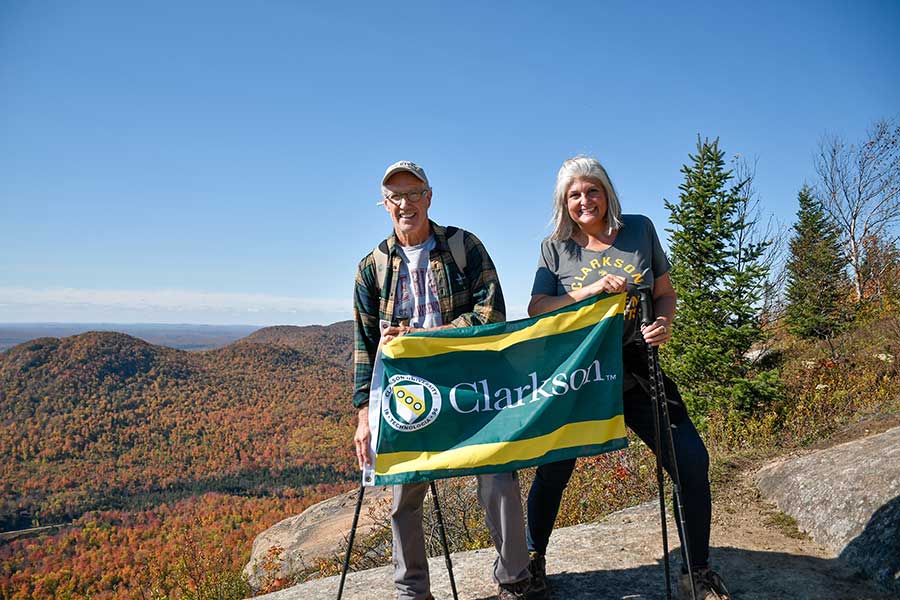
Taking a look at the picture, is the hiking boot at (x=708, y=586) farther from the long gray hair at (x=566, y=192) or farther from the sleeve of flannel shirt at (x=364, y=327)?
the sleeve of flannel shirt at (x=364, y=327)

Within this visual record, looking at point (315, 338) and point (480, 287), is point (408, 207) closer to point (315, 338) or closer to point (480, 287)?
point (480, 287)

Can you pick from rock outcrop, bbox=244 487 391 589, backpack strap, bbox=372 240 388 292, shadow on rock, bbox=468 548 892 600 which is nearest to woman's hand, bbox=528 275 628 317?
backpack strap, bbox=372 240 388 292

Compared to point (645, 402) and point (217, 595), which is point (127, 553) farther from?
point (645, 402)

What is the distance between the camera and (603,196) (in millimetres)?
3084

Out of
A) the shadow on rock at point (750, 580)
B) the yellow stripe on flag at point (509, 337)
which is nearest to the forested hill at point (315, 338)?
the shadow on rock at point (750, 580)

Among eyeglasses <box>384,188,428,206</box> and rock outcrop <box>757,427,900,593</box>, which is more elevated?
eyeglasses <box>384,188,428,206</box>

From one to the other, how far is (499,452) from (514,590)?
87 cm

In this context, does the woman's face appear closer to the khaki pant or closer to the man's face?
the man's face

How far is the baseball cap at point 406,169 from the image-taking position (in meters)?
2.89

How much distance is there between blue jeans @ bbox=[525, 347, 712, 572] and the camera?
3.01 metres

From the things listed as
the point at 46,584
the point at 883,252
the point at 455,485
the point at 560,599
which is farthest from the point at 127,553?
the point at 883,252

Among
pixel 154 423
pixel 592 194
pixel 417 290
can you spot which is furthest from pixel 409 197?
pixel 154 423

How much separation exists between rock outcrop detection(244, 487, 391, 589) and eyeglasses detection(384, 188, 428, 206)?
22.2 feet

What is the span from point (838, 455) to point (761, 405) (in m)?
9.04
